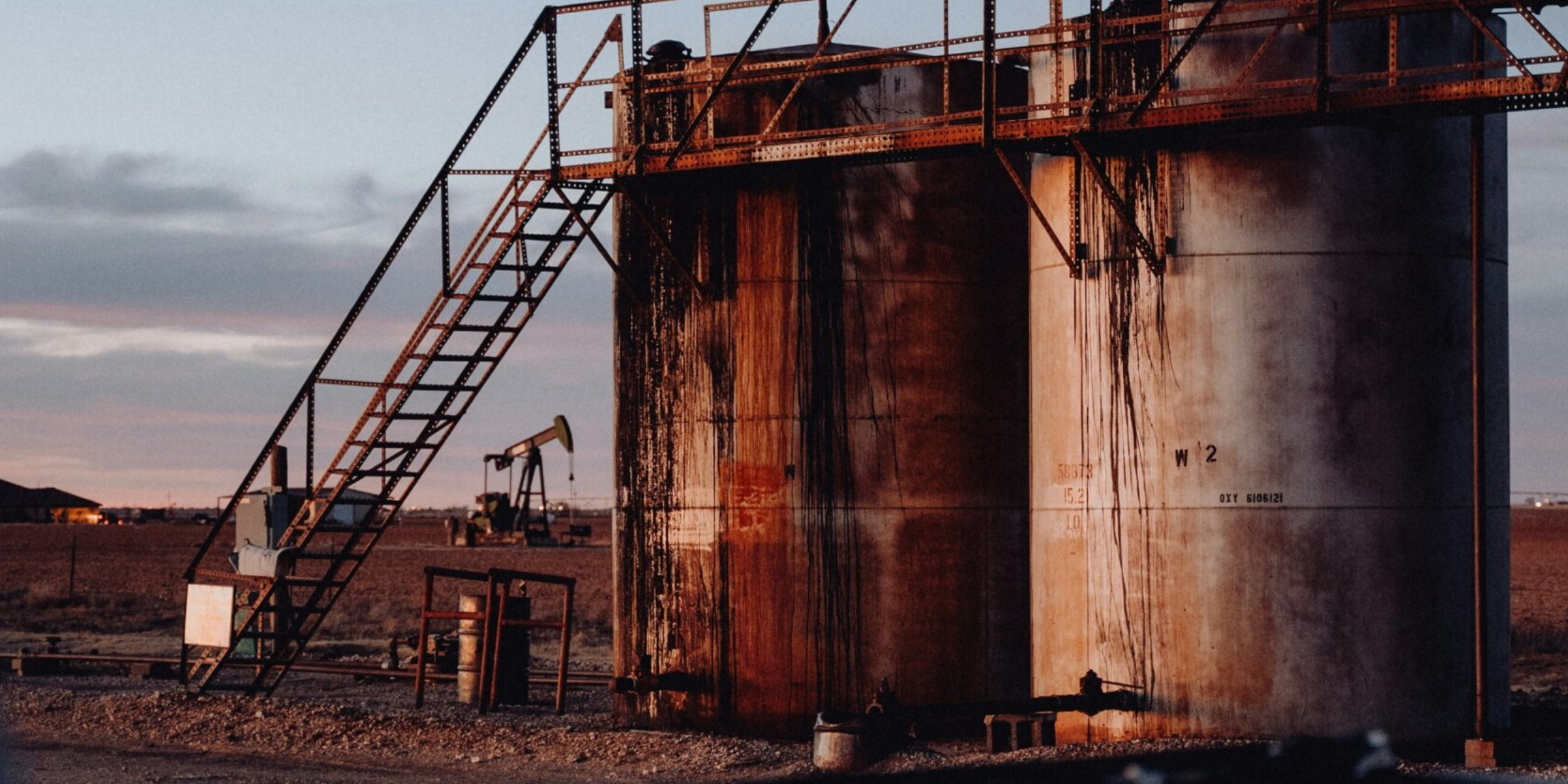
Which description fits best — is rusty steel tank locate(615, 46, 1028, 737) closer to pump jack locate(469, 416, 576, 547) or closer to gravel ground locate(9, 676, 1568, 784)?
gravel ground locate(9, 676, 1568, 784)

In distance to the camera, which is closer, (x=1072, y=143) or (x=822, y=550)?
(x=1072, y=143)

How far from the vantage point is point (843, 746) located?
15.5 m

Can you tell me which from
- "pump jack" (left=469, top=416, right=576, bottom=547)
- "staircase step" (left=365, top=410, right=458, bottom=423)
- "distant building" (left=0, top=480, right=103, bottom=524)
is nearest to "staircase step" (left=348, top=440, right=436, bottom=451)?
"staircase step" (left=365, top=410, right=458, bottom=423)

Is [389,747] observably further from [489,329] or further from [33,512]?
[33,512]

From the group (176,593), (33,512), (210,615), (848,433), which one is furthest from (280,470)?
(33,512)

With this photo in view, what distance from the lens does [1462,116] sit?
1565cm

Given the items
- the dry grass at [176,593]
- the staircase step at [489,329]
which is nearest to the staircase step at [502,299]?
the staircase step at [489,329]

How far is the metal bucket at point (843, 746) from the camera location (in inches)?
609

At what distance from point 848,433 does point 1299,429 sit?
186 inches

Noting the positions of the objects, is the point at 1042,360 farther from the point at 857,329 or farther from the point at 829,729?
→ the point at 829,729

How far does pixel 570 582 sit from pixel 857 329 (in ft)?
15.9

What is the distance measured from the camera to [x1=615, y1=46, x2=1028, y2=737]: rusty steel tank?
18.1m

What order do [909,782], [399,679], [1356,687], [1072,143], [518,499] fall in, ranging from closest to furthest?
1. [909,782]
2. [1356,687]
3. [1072,143]
4. [399,679]
5. [518,499]

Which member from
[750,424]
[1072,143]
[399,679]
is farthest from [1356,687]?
[399,679]
